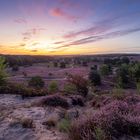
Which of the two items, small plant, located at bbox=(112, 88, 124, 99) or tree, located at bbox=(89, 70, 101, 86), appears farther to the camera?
tree, located at bbox=(89, 70, 101, 86)

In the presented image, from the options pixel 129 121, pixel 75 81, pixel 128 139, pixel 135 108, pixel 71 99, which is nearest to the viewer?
pixel 128 139

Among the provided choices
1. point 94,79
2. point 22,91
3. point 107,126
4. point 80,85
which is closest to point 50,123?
point 107,126

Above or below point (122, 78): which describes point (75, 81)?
above

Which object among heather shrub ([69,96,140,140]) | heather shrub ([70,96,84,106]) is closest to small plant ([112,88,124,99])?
heather shrub ([70,96,84,106])

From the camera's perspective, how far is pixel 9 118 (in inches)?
353

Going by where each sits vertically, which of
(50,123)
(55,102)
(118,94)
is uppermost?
(50,123)

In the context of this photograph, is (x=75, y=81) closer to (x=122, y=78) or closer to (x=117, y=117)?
(x=117, y=117)

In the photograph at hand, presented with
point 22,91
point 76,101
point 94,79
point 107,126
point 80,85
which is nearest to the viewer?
point 107,126

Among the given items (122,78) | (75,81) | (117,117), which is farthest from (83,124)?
(122,78)

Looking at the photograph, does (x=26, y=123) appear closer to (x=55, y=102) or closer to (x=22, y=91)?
(x=55, y=102)

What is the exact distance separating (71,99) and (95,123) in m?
6.86

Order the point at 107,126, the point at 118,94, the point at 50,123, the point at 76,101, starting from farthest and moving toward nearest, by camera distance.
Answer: the point at 118,94 < the point at 76,101 < the point at 50,123 < the point at 107,126

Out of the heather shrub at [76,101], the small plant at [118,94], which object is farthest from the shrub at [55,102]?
the small plant at [118,94]

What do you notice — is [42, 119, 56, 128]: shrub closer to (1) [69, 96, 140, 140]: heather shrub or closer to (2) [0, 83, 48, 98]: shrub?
(1) [69, 96, 140, 140]: heather shrub
